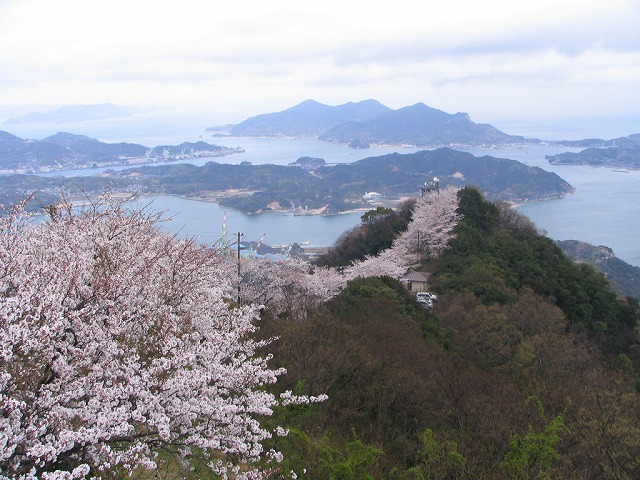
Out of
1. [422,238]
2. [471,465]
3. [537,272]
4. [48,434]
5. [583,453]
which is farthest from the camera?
[422,238]

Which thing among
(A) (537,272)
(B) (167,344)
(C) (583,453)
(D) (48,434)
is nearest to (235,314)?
(B) (167,344)

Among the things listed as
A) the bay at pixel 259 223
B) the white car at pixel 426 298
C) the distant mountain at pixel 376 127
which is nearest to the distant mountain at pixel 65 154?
the bay at pixel 259 223

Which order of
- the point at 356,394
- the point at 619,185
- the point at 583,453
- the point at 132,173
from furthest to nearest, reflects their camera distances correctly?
1. the point at 619,185
2. the point at 132,173
3. the point at 356,394
4. the point at 583,453

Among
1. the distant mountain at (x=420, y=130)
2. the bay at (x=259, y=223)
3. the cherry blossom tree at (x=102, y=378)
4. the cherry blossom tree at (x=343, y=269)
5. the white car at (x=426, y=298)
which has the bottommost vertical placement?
the bay at (x=259, y=223)

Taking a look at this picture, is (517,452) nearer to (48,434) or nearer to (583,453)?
(583,453)

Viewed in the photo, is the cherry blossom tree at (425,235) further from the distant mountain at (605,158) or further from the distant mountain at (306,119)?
the distant mountain at (306,119)

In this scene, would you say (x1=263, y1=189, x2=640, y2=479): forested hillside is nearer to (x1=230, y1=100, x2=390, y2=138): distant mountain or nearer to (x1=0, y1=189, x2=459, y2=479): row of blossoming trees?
(x1=0, y1=189, x2=459, y2=479): row of blossoming trees

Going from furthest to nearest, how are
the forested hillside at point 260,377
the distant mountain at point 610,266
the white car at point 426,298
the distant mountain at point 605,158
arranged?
the distant mountain at point 605,158 < the distant mountain at point 610,266 < the white car at point 426,298 < the forested hillside at point 260,377
